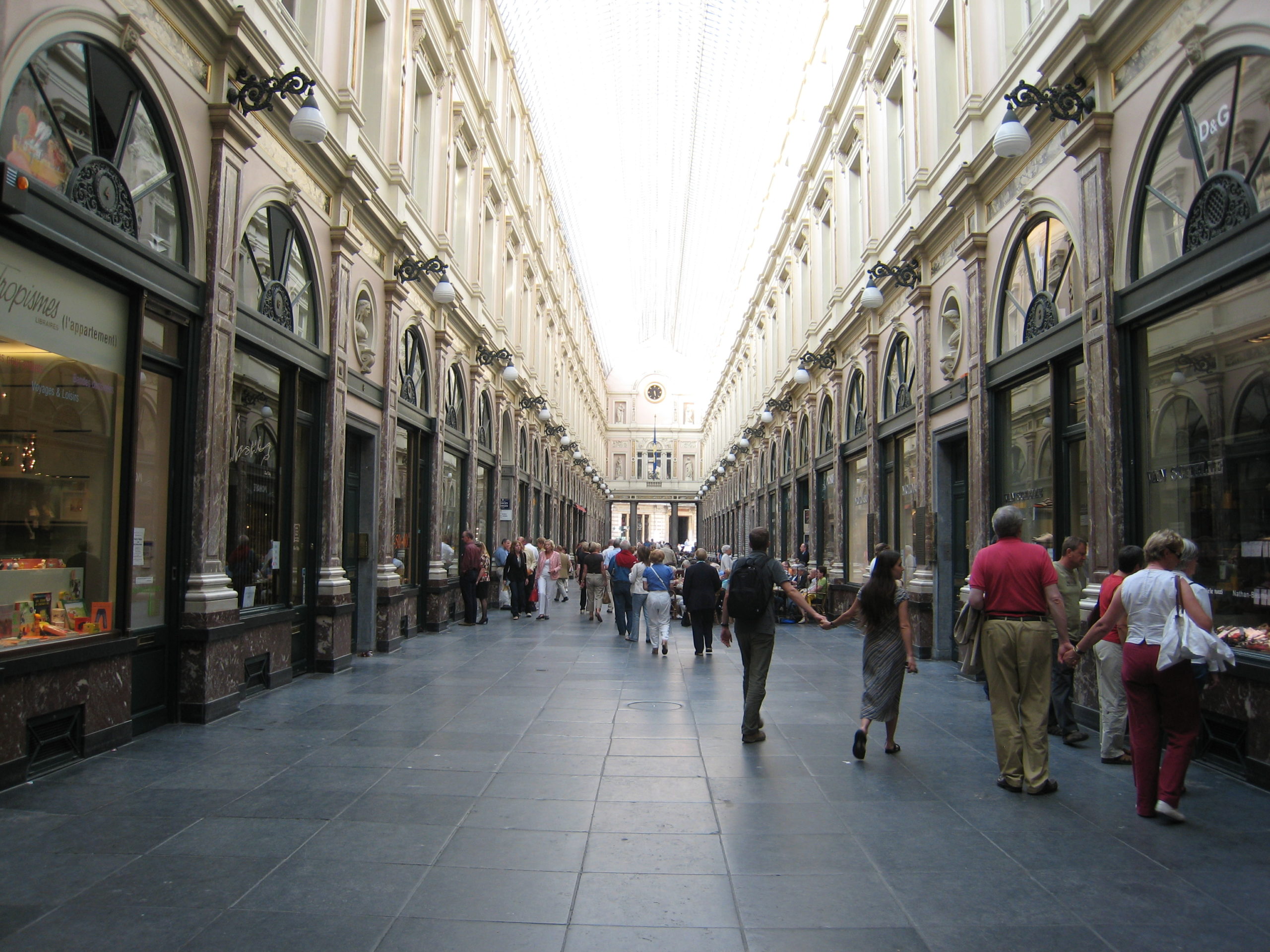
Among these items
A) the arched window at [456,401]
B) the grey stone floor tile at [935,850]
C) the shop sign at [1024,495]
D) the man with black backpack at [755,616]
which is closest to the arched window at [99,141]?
the man with black backpack at [755,616]

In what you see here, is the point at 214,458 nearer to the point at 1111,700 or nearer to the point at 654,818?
the point at 654,818

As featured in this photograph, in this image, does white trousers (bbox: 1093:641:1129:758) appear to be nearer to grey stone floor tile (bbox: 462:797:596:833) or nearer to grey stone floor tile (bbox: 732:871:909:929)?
grey stone floor tile (bbox: 732:871:909:929)

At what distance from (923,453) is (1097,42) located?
6481 millimetres

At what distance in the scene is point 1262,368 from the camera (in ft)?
21.2

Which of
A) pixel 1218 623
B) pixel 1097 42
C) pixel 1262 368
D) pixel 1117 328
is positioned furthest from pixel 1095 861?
pixel 1097 42

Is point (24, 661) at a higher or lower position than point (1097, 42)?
lower

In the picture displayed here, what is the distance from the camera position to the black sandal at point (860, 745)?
268 inches

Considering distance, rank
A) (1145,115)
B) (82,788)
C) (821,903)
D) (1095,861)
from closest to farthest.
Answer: (821,903) → (1095,861) → (82,788) → (1145,115)

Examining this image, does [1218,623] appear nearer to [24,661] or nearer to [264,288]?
[24,661]

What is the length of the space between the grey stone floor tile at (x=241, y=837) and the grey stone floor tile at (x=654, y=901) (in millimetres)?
1611

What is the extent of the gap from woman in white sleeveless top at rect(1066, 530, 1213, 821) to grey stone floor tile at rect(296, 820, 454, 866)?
13.1 feet

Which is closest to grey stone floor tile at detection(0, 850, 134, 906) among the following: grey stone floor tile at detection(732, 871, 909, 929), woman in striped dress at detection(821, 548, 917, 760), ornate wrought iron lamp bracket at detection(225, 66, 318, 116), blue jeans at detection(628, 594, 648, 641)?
grey stone floor tile at detection(732, 871, 909, 929)

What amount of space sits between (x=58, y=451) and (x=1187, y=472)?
331 inches

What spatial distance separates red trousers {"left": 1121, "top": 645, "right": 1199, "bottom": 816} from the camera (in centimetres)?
533
